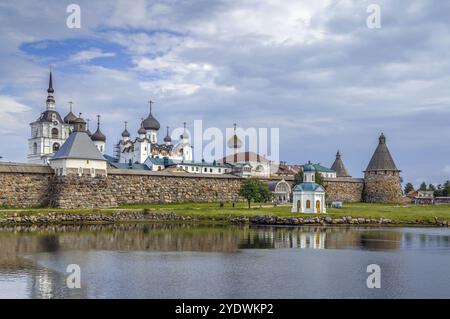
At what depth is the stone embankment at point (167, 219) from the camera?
36.8 meters

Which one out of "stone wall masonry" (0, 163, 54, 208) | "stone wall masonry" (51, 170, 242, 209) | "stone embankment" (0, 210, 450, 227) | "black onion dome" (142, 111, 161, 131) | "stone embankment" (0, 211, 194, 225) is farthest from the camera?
"black onion dome" (142, 111, 161, 131)

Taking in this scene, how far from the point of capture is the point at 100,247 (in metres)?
24.3

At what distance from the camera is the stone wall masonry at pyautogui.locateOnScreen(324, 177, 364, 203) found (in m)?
63.0

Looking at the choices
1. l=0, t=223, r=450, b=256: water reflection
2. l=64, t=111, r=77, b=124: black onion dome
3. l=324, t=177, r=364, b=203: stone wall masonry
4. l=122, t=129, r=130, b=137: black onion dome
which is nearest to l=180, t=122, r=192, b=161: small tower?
l=122, t=129, r=130, b=137: black onion dome

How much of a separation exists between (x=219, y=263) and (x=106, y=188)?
2667 cm

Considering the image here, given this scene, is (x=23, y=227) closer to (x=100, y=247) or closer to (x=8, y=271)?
(x=100, y=247)

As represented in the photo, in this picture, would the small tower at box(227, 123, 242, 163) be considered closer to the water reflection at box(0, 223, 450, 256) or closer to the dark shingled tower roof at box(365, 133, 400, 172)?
the dark shingled tower roof at box(365, 133, 400, 172)

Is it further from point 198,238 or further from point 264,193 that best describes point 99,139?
point 198,238

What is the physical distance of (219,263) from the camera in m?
20.1

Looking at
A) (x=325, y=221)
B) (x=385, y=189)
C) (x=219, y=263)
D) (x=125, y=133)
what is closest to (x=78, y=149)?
(x=325, y=221)

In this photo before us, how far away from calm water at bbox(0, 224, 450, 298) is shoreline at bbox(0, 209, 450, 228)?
487cm

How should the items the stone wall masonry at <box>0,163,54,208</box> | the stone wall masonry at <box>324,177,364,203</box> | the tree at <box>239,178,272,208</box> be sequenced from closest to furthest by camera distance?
1. the stone wall masonry at <box>0,163,54,208</box>
2. the tree at <box>239,178,272,208</box>
3. the stone wall masonry at <box>324,177,364,203</box>
